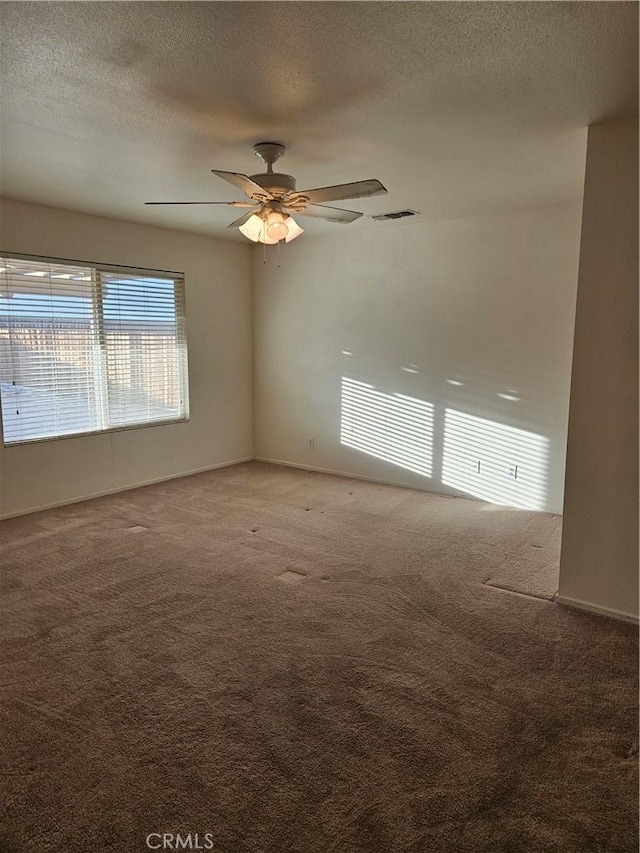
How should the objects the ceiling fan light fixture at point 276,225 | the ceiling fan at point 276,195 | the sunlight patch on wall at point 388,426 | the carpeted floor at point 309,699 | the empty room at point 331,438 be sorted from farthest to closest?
the sunlight patch on wall at point 388,426, the ceiling fan light fixture at point 276,225, the ceiling fan at point 276,195, the empty room at point 331,438, the carpeted floor at point 309,699

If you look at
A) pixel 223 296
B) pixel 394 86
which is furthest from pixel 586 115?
pixel 223 296

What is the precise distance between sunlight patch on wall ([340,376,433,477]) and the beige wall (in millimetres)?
2293

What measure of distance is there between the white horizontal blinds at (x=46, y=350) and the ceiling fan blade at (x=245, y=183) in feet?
7.56

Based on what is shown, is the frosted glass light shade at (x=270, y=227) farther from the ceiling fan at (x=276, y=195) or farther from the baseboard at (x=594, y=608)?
the baseboard at (x=594, y=608)

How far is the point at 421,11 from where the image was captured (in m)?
1.80

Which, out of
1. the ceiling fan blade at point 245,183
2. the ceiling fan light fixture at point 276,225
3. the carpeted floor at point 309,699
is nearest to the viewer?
the carpeted floor at point 309,699

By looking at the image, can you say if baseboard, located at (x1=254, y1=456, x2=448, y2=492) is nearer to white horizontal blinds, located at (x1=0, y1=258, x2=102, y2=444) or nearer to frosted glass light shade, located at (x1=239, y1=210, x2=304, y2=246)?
white horizontal blinds, located at (x1=0, y1=258, x2=102, y2=444)

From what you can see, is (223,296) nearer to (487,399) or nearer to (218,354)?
(218,354)

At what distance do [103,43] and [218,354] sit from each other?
4028mm

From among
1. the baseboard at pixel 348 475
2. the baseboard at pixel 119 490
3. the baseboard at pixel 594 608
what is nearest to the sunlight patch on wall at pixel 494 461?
the baseboard at pixel 348 475

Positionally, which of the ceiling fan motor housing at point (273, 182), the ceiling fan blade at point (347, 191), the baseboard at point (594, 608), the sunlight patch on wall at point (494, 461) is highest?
the ceiling fan motor housing at point (273, 182)

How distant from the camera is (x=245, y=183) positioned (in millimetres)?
2777

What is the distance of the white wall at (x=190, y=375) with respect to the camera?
4406 mm

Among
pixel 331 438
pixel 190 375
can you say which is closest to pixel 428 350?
pixel 331 438
